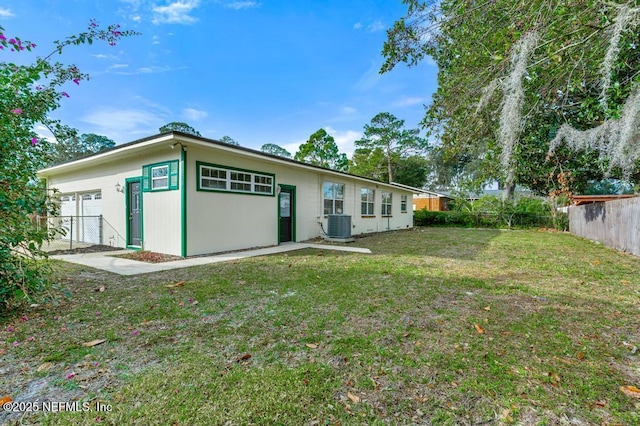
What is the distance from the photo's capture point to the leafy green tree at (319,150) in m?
28.5

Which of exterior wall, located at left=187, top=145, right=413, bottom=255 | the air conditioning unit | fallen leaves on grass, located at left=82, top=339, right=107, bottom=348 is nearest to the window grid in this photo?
exterior wall, located at left=187, top=145, right=413, bottom=255

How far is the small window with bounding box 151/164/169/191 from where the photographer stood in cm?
727

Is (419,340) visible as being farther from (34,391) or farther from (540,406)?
(34,391)

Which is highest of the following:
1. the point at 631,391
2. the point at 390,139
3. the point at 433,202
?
the point at 390,139

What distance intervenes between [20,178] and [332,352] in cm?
387

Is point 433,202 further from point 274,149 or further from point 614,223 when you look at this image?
point 274,149

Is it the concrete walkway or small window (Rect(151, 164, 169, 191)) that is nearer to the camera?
the concrete walkway

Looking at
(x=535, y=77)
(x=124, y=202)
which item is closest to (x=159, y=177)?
(x=124, y=202)

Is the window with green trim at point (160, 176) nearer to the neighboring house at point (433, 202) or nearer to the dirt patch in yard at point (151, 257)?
the dirt patch in yard at point (151, 257)

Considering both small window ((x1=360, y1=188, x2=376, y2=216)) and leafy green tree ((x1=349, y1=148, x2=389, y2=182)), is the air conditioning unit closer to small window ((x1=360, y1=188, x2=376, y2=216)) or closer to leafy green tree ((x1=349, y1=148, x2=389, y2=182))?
small window ((x1=360, y1=188, x2=376, y2=216))

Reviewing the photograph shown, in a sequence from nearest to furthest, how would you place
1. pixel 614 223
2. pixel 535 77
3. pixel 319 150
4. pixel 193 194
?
pixel 535 77 < pixel 193 194 < pixel 614 223 < pixel 319 150

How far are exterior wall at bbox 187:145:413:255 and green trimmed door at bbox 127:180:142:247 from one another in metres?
2.16

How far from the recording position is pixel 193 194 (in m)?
7.03

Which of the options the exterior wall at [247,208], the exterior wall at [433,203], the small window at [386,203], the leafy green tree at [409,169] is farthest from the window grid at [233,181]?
the exterior wall at [433,203]
